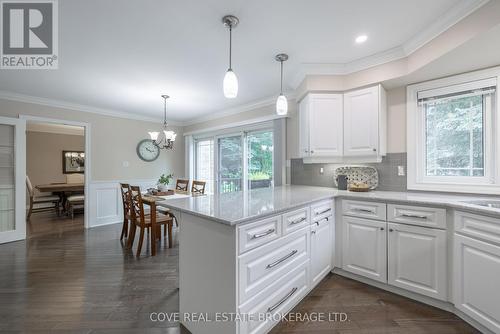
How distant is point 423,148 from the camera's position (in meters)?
2.52

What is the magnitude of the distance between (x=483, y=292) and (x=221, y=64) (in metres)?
3.13

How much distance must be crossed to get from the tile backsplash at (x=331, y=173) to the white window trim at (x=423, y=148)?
10cm

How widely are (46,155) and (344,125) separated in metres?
8.10

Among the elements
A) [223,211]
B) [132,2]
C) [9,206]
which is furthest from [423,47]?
[9,206]

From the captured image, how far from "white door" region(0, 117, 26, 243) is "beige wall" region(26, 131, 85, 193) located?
128 inches

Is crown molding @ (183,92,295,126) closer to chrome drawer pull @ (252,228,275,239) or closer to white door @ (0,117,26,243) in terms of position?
chrome drawer pull @ (252,228,275,239)

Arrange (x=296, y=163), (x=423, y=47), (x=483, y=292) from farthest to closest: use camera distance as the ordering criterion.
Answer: (x=296, y=163) < (x=423, y=47) < (x=483, y=292)

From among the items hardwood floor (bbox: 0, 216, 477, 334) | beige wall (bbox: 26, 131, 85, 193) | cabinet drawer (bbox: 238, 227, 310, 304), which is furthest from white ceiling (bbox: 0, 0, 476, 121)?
beige wall (bbox: 26, 131, 85, 193)

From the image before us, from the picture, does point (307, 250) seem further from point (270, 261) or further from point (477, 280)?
point (477, 280)

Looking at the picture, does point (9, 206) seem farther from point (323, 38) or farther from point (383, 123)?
point (383, 123)

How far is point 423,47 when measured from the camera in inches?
83.5

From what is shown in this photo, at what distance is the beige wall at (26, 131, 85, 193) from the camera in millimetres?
6277

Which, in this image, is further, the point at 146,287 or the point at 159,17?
the point at 146,287

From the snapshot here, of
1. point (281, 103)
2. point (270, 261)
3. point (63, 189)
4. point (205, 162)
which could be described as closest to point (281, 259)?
point (270, 261)
